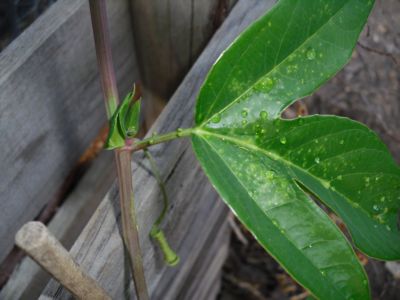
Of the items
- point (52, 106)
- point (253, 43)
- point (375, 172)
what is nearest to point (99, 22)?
point (253, 43)

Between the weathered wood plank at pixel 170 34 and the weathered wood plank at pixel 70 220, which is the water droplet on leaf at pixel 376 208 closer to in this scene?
the weathered wood plank at pixel 170 34

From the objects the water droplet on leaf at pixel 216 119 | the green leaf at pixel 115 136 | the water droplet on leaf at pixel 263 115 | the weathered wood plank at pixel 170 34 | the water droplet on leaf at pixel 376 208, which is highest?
the weathered wood plank at pixel 170 34

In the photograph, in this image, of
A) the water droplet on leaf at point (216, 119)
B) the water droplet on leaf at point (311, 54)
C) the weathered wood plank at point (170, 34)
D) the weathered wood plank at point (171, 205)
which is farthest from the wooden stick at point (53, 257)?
the weathered wood plank at point (170, 34)

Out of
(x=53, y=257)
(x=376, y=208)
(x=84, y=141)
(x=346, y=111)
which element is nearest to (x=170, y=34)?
(x=84, y=141)

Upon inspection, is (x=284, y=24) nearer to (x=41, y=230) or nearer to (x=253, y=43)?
(x=253, y=43)

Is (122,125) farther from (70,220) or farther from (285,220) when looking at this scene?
(70,220)

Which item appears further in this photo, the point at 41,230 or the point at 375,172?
the point at 375,172
